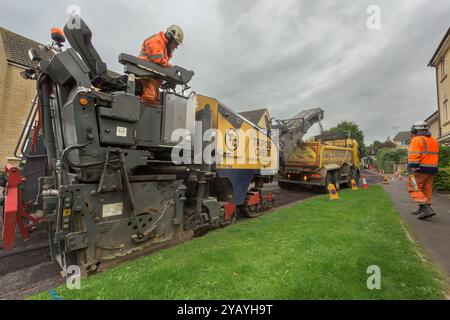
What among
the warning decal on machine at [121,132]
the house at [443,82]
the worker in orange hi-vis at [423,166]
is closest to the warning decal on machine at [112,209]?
the warning decal on machine at [121,132]

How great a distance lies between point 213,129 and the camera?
14.1 feet

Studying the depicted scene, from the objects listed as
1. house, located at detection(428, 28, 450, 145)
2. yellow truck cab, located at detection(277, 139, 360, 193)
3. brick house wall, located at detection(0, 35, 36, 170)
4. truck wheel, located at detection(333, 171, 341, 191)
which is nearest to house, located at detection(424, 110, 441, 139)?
house, located at detection(428, 28, 450, 145)

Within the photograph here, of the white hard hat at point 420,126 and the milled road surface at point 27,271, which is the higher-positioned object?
the white hard hat at point 420,126

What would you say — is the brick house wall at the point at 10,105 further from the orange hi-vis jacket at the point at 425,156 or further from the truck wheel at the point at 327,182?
the orange hi-vis jacket at the point at 425,156

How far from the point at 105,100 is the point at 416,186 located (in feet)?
21.3

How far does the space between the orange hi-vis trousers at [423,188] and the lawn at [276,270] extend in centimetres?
155

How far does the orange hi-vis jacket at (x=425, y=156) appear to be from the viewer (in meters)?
4.92

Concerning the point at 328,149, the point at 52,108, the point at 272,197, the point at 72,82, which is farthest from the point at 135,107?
the point at 328,149

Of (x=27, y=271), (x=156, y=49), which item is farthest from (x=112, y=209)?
(x=156, y=49)

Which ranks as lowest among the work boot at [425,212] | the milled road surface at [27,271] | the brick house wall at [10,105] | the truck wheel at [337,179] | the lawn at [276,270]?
the milled road surface at [27,271]

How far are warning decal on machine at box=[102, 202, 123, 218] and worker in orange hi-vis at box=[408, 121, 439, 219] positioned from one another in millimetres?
6078

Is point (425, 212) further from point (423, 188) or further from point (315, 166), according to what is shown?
point (315, 166)

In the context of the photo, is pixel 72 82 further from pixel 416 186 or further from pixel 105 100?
pixel 416 186

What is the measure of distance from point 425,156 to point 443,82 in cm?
1415
